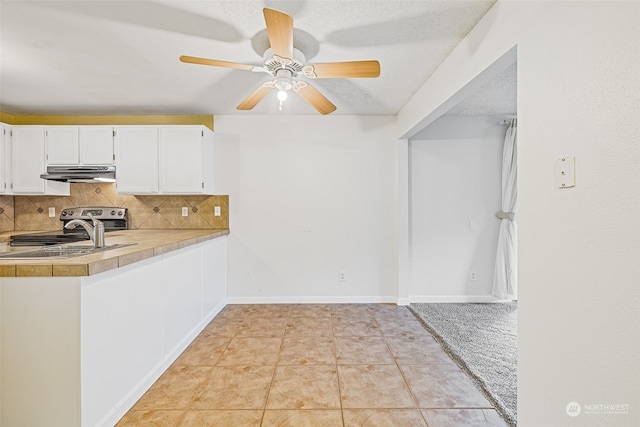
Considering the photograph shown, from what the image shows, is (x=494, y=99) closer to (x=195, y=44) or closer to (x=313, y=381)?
(x=195, y=44)

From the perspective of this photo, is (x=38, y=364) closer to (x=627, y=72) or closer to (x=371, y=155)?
(x=627, y=72)

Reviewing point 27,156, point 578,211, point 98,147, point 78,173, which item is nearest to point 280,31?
point 578,211

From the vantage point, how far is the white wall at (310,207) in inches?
144

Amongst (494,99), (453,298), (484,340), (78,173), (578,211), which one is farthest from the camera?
(453,298)

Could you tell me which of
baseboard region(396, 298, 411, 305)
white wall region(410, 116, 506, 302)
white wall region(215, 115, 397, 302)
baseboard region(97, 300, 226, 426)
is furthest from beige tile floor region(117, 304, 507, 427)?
white wall region(410, 116, 506, 302)

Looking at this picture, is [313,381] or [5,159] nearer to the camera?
[313,381]

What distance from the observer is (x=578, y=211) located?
1.08 metres

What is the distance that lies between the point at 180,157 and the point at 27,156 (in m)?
1.75

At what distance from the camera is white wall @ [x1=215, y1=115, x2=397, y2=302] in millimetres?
3662

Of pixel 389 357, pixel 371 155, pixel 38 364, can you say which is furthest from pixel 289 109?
pixel 38 364

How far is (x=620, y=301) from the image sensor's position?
36.5 inches

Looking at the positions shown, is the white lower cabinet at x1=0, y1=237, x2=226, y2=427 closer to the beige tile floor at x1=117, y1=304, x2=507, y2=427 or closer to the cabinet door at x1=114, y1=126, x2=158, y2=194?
the beige tile floor at x1=117, y1=304, x2=507, y2=427

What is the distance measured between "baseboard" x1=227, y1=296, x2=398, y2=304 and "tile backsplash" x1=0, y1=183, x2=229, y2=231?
966 mm

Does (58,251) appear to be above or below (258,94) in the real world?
below
